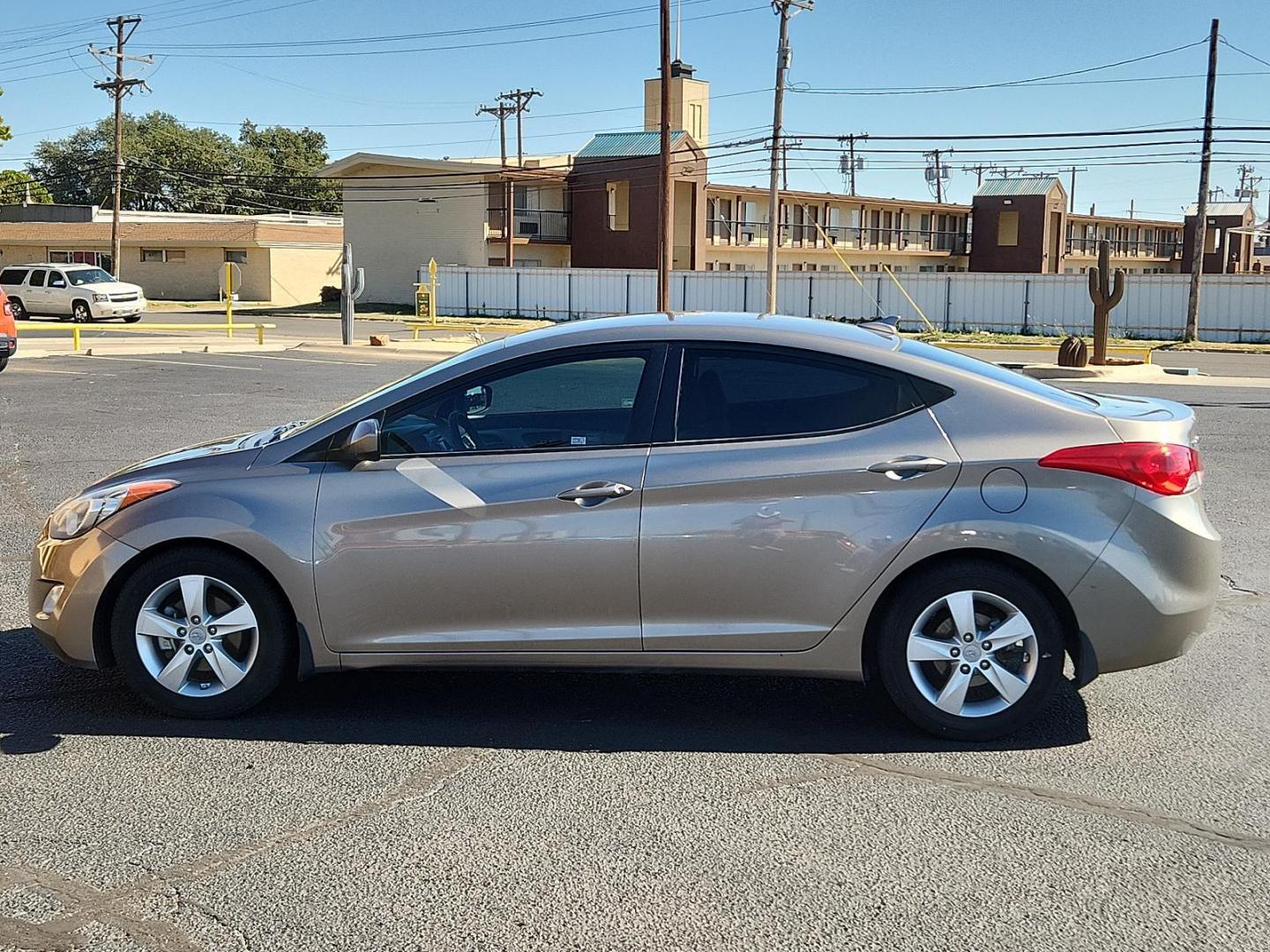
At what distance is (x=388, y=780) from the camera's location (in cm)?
470

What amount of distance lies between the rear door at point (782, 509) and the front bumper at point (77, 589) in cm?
208

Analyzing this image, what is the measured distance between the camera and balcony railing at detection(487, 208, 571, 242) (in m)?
59.9

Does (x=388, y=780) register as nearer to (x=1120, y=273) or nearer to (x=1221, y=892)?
(x=1221, y=892)

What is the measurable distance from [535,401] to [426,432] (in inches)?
19.1

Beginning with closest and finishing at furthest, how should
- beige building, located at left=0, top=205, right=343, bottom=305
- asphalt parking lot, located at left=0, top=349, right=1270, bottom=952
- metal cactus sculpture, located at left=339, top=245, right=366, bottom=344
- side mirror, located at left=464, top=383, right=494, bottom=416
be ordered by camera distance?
asphalt parking lot, located at left=0, top=349, right=1270, bottom=952 < side mirror, located at left=464, top=383, right=494, bottom=416 < metal cactus sculpture, located at left=339, top=245, right=366, bottom=344 < beige building, located at left=0, top=205, right=343, bottom=305

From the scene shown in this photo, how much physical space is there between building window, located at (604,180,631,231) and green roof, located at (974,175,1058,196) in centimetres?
2140

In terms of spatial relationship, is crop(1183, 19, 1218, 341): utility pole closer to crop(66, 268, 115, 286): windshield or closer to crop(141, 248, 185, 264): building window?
crop(66, 268, 115, 286): windshield

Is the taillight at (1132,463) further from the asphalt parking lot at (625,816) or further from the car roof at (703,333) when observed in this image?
the asphalt parking lot at (625,816)

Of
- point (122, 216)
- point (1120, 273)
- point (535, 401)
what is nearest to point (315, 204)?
point (122, 216)

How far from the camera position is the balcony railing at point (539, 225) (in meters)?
59.9

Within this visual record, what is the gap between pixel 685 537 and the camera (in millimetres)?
4992

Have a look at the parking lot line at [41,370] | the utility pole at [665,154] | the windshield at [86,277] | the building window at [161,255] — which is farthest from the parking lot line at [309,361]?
the building window at [161,255]

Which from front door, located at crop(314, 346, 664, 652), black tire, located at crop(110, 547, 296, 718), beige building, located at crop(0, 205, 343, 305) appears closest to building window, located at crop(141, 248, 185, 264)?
beige building, located at crop(0, 205, 343, 305)

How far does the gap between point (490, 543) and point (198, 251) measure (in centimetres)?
6585
